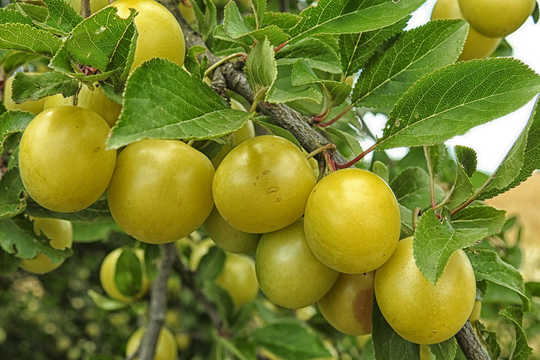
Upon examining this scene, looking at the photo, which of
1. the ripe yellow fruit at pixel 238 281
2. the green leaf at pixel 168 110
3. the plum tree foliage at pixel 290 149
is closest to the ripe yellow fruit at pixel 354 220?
the plum tree foliage at pixel 290 149

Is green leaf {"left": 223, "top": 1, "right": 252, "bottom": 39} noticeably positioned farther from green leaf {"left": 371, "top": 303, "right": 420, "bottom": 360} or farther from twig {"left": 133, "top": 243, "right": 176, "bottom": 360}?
twig {"left": 133, "top": 243, "right": 176, "bottom": 360}

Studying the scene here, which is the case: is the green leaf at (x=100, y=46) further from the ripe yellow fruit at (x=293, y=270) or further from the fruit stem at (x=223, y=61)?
the ripe yellow fruit at (x=293, y=270)

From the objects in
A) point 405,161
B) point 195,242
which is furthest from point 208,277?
point 405,161

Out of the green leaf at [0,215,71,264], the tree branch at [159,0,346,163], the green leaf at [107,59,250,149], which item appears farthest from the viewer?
the green leaf at [0,215,71,264]

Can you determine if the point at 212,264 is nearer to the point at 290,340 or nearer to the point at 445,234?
the point at 290,340

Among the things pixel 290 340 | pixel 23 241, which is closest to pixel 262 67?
pixel 23 241

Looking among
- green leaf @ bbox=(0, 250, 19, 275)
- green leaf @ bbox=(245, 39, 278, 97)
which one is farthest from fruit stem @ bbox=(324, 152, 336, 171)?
green leaf @ bbox=(0, 250, 19, 275)
